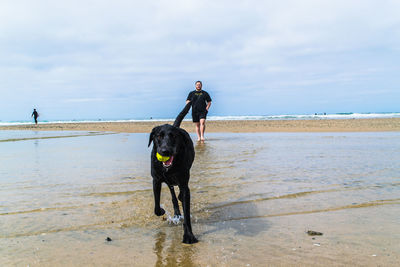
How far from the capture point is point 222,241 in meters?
3.12

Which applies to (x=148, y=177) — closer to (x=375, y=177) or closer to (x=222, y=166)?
(x=222, y=166)

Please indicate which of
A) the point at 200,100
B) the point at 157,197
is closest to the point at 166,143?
the point at 157,197

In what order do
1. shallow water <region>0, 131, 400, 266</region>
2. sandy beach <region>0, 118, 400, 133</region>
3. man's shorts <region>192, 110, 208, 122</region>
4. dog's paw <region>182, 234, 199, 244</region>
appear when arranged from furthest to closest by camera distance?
sandy beach <region>0, 118, 400, 133</region> < man's shorts <region>192, 110, 208, 122</region> < dog's paw <region>182, 234, 199, 244</region> < shallow water <region>0, 131, 400, 266</region>

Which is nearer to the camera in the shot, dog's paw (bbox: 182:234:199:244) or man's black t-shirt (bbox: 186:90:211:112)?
dog's paw (bbox: 182:234:199:244)

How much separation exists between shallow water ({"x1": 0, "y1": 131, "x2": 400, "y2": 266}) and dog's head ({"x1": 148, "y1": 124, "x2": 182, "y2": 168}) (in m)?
0.78

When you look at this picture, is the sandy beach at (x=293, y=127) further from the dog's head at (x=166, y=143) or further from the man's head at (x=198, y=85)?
the dog's head at (x=166, y=143)

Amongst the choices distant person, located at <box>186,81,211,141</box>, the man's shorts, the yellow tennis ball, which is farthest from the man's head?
the yellow tennis ball

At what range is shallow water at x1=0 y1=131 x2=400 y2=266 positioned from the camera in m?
2.80

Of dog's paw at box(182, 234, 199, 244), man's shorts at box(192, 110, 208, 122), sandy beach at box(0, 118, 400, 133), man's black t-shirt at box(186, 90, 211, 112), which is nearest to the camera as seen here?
dog's paw at box(182, 234, 199, 244)

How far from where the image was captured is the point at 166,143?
3.25 meters

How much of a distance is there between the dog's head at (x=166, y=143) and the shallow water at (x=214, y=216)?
2.57ft

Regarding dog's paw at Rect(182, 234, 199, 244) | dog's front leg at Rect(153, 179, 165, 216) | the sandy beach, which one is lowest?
dog's paw at Rect(182, 234, 199, 244)

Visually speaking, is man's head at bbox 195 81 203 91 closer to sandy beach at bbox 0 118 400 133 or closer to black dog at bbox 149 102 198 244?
sandy beach at bbox 0 118 400 133

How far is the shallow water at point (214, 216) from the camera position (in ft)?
9.20
